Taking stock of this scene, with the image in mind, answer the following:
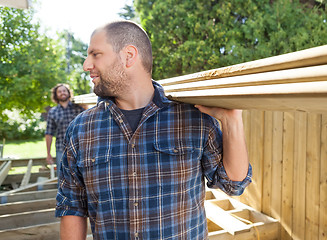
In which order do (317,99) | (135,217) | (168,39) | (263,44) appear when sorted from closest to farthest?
(317,99) < (135,217) < (263,44) < (168,39)

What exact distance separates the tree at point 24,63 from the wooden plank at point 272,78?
1068cm

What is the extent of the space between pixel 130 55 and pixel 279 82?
889 mm

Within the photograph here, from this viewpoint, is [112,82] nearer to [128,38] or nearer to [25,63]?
[128,38]

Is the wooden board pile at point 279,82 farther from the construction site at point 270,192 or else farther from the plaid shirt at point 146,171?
the plaid shirt at point 146,171

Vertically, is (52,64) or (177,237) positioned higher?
(52,64)

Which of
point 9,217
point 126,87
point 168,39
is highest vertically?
point 168,39

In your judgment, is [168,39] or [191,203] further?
[168,39]

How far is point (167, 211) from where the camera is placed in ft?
5.11

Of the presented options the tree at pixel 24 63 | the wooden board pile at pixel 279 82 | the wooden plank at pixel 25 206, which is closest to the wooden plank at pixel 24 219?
the wooden plank at pixel 25 206

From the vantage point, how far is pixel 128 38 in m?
1.60

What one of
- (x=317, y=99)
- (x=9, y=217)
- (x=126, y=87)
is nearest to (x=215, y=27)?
(x=9, y=217)

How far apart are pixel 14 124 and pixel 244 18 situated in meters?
15.4

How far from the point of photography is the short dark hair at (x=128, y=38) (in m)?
1.57

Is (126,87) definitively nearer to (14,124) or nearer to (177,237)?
(177,237)
